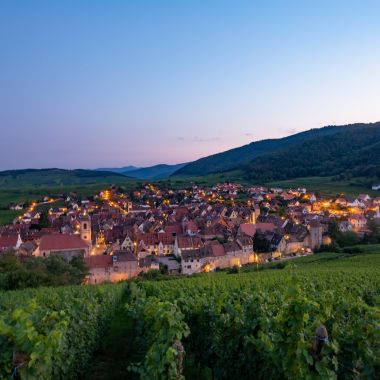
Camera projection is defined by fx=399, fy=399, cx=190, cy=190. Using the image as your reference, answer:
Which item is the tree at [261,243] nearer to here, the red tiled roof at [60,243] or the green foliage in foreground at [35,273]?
the red tiled roof at [60,243]

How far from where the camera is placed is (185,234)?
79875 mm

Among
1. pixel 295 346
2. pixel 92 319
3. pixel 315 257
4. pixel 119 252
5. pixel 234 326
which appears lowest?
pixel 315 257

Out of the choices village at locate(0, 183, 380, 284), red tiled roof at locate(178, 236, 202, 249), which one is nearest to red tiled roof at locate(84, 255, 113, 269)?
village at locate(0, 183, 380, 284)

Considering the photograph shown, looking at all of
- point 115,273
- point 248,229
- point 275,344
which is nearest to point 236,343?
point 275,344

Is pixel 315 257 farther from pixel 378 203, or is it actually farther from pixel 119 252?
pixel 378 203

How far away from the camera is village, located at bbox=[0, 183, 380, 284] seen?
204ft

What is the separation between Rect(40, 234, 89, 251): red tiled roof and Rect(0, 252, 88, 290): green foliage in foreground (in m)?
19.2

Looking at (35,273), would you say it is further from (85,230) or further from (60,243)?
(85,230)

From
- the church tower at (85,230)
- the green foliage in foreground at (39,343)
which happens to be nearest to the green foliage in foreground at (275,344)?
the green foliage in foreground at (39,343)

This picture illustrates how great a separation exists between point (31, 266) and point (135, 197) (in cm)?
10992

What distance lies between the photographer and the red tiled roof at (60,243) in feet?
213

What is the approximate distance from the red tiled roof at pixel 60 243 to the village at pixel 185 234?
0.51 ft

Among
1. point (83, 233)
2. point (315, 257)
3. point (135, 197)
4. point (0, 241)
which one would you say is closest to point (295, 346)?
point (315, 257)

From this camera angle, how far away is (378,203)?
375 feet
